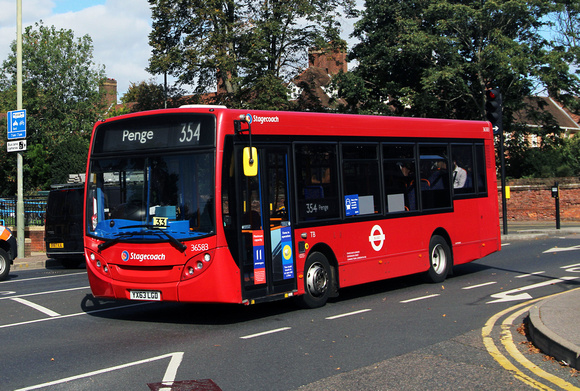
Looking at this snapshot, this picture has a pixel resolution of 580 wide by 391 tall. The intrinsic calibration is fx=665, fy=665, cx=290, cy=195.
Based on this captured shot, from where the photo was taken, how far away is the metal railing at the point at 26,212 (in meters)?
24.9

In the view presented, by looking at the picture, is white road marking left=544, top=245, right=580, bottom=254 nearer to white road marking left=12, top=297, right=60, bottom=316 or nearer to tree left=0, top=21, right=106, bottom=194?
white road marking left=12, top=297, right=60, bottom=316

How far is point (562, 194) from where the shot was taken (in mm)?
34406

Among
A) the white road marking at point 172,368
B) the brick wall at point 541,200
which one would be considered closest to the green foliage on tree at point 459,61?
the brick wall at point 541,200

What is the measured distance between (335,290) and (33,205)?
17540mm

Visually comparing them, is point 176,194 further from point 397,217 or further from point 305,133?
point 397,217

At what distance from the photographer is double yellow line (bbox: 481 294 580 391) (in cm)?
625

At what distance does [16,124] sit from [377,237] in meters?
14.8

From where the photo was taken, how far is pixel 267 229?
980cm

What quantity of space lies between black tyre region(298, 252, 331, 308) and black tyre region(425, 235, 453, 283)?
10.7 ft

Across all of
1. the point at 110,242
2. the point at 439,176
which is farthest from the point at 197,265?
the point at 439,176

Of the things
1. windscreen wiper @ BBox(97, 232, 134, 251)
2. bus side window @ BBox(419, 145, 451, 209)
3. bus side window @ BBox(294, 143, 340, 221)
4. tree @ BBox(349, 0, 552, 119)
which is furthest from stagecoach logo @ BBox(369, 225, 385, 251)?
tree @ BBox(349, 0, 552, 119)

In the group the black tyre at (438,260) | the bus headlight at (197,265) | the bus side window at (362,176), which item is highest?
the bus side window at (362,176)

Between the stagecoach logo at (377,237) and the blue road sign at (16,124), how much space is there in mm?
14406

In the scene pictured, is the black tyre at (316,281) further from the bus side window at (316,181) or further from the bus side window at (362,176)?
the bus side window at (362,176)
